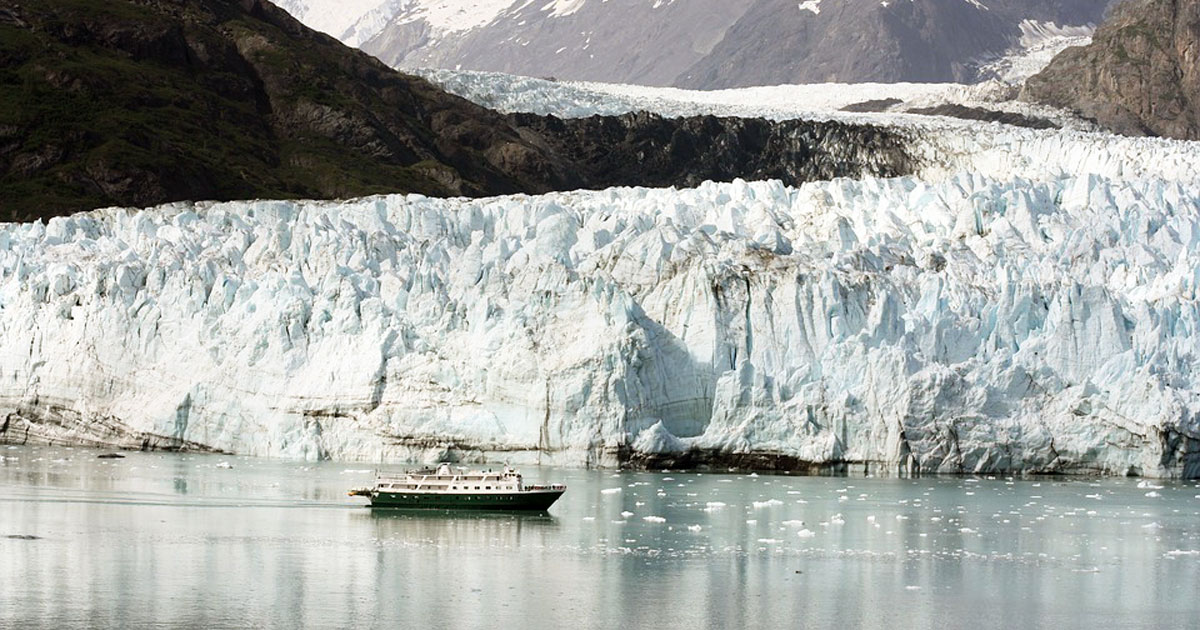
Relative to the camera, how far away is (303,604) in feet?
59.4

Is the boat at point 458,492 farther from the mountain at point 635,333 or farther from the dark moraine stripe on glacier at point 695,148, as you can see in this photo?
the dark moraine stripe on glacier at point 695,148

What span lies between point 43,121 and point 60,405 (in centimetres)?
3031

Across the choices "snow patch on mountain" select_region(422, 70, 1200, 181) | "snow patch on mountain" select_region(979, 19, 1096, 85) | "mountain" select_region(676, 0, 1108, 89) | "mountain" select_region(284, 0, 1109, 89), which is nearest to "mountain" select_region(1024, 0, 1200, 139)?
"snow patch on mountain" select_region(422, 70, 1200, 181)

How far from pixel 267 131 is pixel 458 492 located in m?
44.5

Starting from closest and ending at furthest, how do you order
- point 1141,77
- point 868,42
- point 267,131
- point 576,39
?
point 267,131 → point 1141,77 → point 868,42 → point 576,39

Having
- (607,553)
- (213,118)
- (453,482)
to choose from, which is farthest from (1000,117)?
(607,553)

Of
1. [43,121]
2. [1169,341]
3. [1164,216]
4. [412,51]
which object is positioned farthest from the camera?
[412,51]

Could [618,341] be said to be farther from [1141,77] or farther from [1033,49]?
[1033,49]

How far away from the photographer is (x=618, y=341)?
30625 mm

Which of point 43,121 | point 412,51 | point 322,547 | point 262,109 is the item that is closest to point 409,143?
point 262,109

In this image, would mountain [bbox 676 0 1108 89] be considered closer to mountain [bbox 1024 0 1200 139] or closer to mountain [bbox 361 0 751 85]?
mountain [bbox 361 0 751 85]

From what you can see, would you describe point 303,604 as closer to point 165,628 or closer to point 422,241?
point 165,628

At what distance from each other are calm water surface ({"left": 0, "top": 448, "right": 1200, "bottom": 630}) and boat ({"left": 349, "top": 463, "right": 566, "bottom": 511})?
1.31 feet

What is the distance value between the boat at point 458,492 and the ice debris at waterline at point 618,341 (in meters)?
3.79
